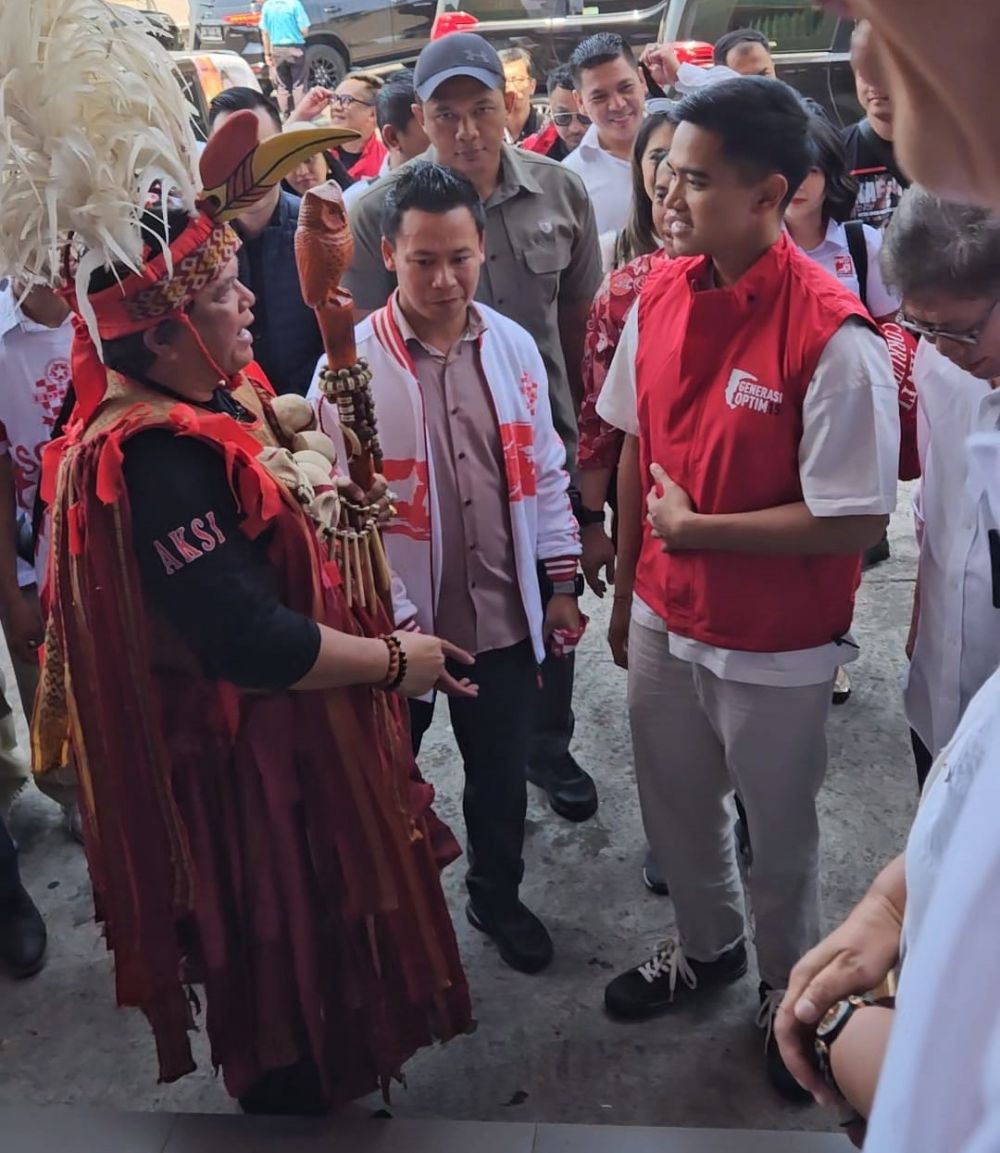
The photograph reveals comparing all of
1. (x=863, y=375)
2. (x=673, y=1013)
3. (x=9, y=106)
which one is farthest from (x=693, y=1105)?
(x=9, y=106)

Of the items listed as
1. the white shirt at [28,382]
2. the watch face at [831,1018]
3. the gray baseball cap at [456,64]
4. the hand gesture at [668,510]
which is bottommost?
the watch face at [831,1018]

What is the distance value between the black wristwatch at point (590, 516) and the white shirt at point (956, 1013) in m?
1.91

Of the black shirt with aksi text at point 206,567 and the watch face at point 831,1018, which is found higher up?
the black shirt with aksi text at point 206,567

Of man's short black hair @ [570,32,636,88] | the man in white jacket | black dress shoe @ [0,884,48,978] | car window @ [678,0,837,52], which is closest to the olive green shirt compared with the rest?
the man in white jacket

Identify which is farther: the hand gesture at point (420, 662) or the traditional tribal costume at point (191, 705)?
the hand gesture at point (420, 662)

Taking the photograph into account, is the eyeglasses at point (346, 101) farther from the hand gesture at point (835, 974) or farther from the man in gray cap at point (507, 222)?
the hand gesture at point (835, 974)

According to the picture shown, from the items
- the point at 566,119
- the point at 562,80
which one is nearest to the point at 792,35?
the point at 562,80

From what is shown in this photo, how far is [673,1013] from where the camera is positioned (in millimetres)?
2182

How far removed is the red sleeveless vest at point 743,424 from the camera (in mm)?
1671

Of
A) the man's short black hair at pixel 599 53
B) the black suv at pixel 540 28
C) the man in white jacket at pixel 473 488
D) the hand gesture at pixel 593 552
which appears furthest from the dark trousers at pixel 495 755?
the black suv at pixel 540 28

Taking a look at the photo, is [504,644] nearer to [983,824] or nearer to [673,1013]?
[673,1013]

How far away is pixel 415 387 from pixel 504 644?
0.55 metres

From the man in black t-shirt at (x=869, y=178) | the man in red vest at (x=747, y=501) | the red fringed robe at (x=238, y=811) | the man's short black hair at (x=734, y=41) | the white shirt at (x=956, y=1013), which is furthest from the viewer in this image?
the man's short black hair at (x=734, y=41)

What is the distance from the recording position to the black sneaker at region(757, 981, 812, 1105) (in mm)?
1965
